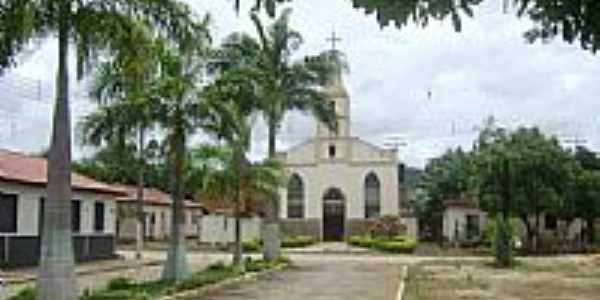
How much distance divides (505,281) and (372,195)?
4683cm

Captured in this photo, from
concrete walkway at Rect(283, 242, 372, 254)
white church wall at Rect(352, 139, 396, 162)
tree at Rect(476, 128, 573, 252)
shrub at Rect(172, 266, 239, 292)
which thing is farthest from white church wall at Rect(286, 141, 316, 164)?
shrub at Rect(172, 266, 239, 292)

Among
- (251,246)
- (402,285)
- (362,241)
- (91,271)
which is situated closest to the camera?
(402,285)

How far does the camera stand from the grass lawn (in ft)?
89.5

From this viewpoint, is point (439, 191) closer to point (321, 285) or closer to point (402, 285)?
point (402, 285)

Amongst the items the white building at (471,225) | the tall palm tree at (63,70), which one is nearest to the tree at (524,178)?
the white building at (471,225)

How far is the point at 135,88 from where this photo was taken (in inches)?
742

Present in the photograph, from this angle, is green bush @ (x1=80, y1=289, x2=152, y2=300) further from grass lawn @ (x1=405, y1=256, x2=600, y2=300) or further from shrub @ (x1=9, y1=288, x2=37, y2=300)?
grass lawn @ (x1=405, y1=256, x2=600, y2=300)

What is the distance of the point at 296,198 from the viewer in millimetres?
81062

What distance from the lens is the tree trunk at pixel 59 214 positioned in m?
17.7

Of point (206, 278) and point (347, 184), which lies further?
point (347, 184)

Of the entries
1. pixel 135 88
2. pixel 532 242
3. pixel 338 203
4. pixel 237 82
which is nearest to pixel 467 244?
pixel 532 242

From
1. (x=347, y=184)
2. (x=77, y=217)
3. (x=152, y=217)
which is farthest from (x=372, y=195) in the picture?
(x=77, y=217)

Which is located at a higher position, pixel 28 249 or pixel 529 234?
pixel 529 234

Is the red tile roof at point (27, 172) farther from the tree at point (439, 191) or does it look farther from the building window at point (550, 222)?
the tree at point (439, 191)
